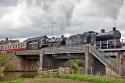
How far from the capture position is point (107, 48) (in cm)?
7694

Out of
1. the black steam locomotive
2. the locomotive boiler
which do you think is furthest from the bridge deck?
the locomotive boiler

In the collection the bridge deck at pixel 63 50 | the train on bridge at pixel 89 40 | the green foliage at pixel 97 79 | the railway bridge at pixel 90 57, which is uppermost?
the train on bridge at pixel 89 40

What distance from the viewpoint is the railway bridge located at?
6698cm

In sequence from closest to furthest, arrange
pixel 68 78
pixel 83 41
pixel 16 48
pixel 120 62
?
pixel 68 78 → pixel 120 62 → pixel 83 41 → pixel 16 48

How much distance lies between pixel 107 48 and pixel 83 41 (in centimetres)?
1053

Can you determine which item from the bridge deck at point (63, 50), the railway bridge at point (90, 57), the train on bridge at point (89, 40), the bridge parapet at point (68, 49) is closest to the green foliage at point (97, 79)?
the railway bridge at point (90, 57)

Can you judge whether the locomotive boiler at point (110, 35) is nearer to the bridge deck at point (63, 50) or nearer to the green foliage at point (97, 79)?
the bridge deck at point (63, 50)

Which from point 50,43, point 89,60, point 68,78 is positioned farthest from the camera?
point 50,43

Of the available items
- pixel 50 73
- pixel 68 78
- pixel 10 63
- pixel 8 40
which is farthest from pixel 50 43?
pixel 8 40

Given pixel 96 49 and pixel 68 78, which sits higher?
pixel 96 49

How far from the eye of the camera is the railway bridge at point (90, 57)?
220 ft

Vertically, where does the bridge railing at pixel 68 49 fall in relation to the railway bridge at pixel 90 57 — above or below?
above

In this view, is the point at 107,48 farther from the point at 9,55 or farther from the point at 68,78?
the point at 9,55

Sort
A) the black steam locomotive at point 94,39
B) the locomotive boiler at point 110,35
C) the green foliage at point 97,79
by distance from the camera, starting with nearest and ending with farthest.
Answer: the green foliage at point 97,79, the black steam locomotive at point 94,39, the locomotive boiler at point 110,35
